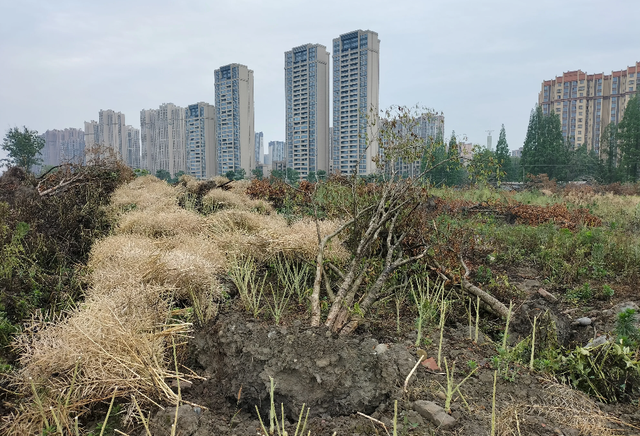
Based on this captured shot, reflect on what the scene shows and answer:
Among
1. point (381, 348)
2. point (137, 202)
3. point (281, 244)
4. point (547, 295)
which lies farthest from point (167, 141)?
point (381, 348)

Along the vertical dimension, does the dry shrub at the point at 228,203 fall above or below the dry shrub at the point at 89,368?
above

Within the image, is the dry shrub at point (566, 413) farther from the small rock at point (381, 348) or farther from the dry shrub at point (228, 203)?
the dry shrub at point (228, 203)

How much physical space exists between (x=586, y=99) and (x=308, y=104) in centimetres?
6519

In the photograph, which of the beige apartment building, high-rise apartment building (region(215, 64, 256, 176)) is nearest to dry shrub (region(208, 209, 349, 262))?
the beige apartment building

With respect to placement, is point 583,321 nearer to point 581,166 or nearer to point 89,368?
point 89,368

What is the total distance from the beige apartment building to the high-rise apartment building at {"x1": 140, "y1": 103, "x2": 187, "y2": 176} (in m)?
20.1

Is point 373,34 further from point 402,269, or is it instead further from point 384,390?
point 384,390

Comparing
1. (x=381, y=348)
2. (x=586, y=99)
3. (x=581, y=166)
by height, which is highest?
(x=586, y=99)

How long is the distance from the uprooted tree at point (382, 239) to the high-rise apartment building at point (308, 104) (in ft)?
94.1

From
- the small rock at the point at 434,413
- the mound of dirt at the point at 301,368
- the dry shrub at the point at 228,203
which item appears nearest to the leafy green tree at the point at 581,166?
the dry shrub at the point at 228,203

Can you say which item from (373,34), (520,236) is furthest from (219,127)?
(520,236)

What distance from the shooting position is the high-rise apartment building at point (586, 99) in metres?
72.9

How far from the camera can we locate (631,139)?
3316cm

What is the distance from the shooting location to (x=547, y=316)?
9.99ft
